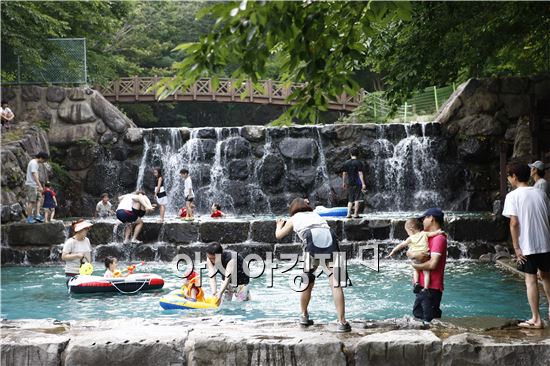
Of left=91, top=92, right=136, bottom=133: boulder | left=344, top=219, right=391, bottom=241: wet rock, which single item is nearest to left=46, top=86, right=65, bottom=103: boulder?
left=91, top=92, right=136, bottom=133: boulder

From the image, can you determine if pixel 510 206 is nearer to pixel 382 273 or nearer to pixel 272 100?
pixel 382 273

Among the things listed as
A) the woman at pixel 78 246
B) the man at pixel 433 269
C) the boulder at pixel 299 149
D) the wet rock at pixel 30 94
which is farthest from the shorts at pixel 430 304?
the wet rock at pixel 30 94

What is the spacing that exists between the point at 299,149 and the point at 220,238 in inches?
301

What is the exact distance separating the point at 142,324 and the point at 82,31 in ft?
76.5

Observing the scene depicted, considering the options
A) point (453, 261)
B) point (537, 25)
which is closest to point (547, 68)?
point (537, 25)

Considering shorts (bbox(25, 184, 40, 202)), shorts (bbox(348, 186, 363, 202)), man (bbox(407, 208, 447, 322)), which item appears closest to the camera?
man (bbox(407, 208, 447, 322))

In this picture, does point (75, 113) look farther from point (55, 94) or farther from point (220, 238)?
point (220, 238)

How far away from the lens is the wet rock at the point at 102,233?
59.0ft

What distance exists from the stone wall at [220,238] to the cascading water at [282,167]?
615 cm

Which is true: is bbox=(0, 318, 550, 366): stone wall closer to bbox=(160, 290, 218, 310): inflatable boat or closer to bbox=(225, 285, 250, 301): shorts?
bbox=(160, 290, 218, 310): inflatable boat

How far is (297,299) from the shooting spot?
12.2 meters

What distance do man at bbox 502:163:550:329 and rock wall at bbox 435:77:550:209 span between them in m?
16.0

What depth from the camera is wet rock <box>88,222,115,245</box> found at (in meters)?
18.0

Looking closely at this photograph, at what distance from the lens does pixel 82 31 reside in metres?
29.1
